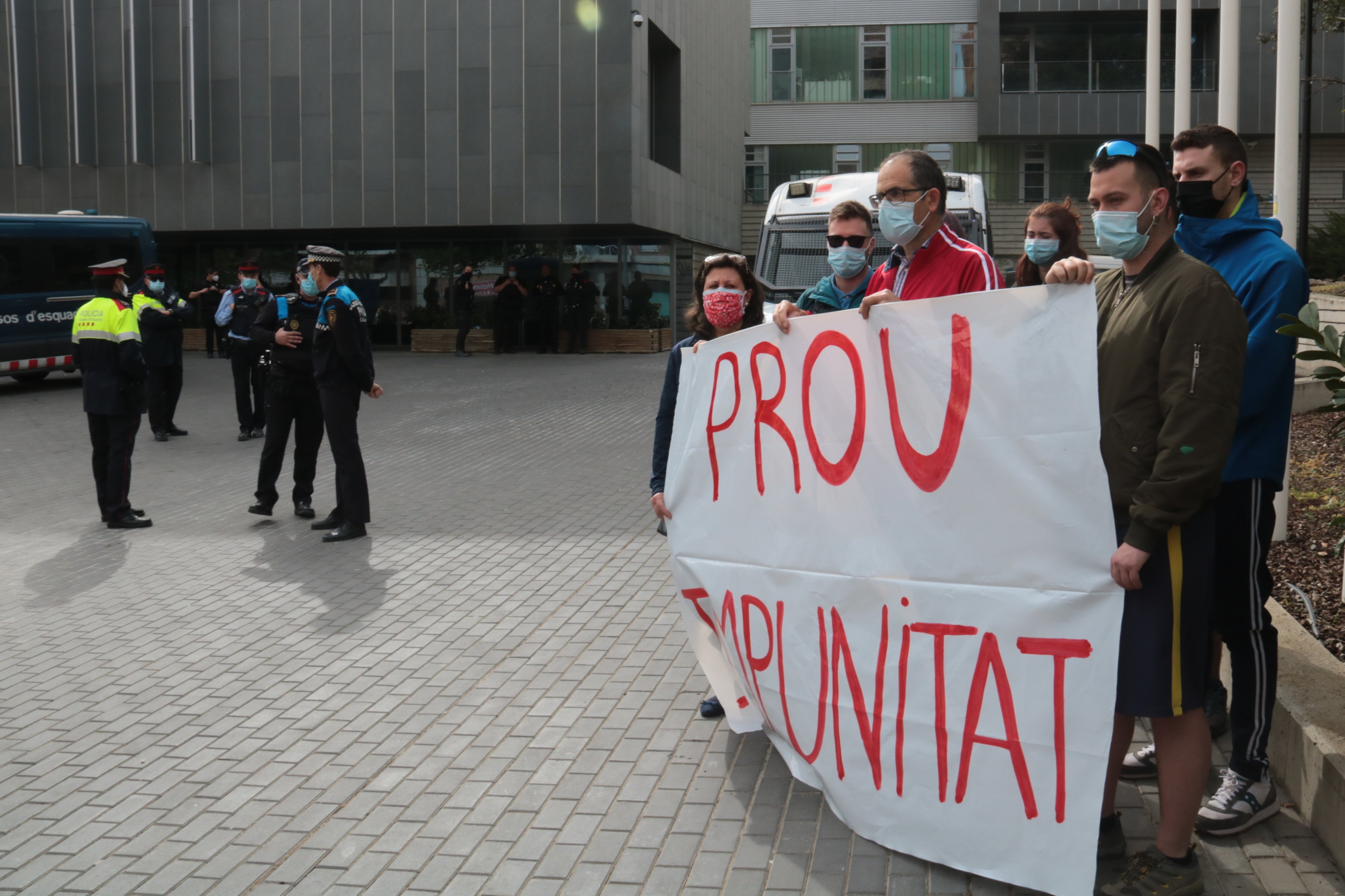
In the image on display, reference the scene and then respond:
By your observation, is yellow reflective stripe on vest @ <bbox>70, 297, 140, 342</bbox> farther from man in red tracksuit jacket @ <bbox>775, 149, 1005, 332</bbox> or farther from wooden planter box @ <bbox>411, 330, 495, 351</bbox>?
wooden planter box @ <bbox>411, 330, 495, 351</bbox>

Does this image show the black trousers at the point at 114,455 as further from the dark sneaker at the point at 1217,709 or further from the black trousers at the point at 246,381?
the dark sneaker at the point at 1217,709

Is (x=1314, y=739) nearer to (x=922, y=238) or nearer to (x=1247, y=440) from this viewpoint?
(x=1247, y=440)

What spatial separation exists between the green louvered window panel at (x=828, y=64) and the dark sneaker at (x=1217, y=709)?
43.1 m

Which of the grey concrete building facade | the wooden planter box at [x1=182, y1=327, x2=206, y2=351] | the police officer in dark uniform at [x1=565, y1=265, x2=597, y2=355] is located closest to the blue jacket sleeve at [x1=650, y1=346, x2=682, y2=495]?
the grey concrete building facade

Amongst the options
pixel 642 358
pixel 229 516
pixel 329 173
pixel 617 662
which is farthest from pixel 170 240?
pixel 617 662

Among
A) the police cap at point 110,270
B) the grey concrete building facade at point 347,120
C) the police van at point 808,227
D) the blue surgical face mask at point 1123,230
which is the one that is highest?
the grey concrete building facade at point 347,120

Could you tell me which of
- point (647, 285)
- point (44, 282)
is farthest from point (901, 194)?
point (647, 285)

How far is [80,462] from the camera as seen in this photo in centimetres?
1295

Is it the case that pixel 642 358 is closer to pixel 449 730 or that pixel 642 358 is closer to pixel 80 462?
pixel 80 462

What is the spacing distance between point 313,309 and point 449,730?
542cm

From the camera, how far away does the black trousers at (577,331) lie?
98.2 ft

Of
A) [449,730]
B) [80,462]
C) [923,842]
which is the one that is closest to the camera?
[923,842]

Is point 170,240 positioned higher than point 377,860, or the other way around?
point 170,240

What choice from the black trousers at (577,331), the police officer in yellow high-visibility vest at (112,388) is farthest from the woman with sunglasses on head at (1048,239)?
the black trousers at (577,331)
